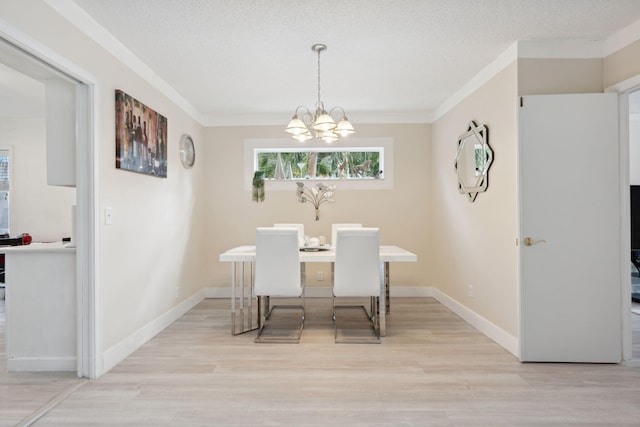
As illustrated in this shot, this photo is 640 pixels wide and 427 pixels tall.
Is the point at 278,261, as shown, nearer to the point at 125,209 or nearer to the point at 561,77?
the point at 125,209

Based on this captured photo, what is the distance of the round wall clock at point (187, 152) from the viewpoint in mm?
4184

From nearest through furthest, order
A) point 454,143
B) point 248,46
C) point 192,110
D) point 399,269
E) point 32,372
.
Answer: point 32,372
point 248,46
point 454,143
point 192,110
point 399,269

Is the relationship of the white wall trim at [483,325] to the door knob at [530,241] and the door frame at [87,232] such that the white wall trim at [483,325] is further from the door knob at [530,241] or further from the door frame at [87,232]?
the door frame at [87,232]

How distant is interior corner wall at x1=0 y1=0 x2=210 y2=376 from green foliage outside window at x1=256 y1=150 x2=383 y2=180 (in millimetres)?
1158

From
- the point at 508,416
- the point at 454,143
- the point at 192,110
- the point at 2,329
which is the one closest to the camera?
the point at 508,416

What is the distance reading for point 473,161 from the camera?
3633mm

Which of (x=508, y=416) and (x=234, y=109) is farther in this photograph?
(x=234, y=109)

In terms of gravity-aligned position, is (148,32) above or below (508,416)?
above

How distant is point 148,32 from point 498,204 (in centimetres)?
302

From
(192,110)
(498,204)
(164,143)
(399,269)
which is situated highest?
(192,110)

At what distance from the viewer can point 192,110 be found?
4.48 metres

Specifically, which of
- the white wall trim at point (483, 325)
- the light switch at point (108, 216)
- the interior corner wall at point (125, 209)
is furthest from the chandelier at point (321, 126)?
the white wall trim at point (483, 325)

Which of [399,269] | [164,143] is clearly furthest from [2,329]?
A: [399,269]

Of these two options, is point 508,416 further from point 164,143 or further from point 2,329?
point 2,329
